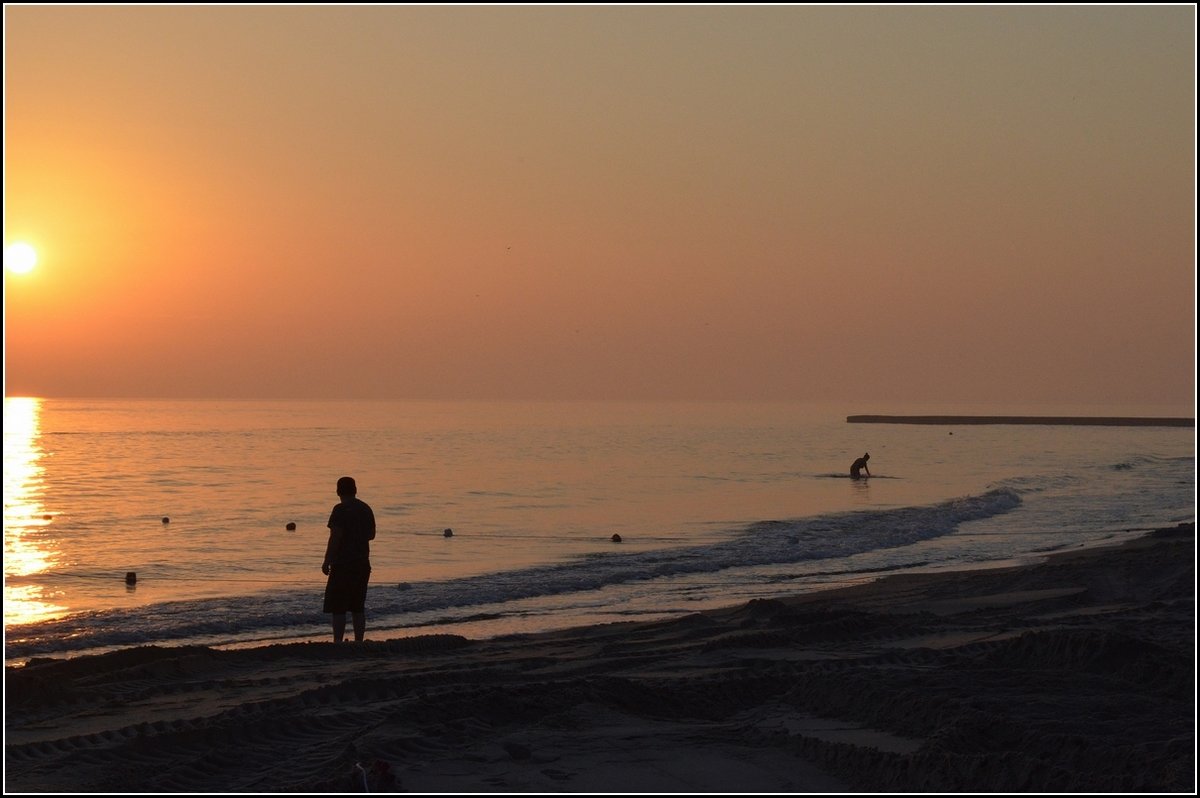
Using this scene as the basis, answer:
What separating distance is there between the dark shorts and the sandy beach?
0.68 metres

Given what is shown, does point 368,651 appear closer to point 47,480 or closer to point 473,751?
point 473,751

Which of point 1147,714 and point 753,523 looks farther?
point 753,523

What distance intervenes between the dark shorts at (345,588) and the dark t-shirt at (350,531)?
8cm

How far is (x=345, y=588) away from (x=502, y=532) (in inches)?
608

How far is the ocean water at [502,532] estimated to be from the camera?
16125 millimetres

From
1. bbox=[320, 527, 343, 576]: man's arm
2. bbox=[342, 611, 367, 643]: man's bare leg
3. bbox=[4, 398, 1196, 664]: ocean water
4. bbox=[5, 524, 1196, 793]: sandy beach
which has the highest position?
bbox=[320, 527, 343, 576]: man's arm

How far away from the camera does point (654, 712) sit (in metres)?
7.97

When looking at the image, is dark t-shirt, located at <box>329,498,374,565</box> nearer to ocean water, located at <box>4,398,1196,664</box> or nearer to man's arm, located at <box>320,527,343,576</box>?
man's arm, located at <box>320,527,343,576</box>

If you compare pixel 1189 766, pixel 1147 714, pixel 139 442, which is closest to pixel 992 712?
pixel 1147 714

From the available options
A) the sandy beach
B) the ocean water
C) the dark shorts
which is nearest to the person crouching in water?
the dark shorts

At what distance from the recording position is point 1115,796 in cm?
584

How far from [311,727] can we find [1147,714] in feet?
18.0

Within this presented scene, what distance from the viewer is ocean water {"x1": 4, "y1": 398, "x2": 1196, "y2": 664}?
52.9 ft

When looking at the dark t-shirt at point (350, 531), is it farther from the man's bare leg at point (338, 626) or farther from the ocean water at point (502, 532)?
the ocean water at point (502, 532)
